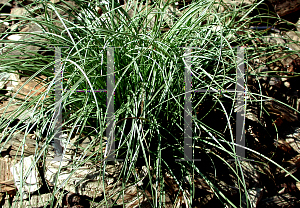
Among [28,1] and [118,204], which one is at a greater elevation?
[28,1]

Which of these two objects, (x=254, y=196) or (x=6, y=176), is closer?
(x=254, y=196)

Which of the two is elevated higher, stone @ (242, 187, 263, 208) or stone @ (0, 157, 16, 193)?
stone @ (0, 157, 16, 193)

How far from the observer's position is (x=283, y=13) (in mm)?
2123

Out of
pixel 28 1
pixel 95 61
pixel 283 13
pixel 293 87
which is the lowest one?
pixel 293 87

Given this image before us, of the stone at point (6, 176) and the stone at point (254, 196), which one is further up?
the stone at point (6, 176)

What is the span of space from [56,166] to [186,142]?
2.62 feet

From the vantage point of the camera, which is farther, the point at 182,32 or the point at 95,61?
the point at 182,32

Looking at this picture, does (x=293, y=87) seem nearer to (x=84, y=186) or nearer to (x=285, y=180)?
(x=285, y=180)

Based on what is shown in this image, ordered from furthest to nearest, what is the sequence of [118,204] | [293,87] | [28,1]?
[28,1]
[293,87]
[118,204]

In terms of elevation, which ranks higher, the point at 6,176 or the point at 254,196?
the point at 6,176

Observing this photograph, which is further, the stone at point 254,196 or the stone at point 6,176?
the stone at point 6,176

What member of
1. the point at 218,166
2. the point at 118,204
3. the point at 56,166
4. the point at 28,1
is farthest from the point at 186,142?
the point at 28,1

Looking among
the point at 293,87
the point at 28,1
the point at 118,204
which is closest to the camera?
the point at 118,204

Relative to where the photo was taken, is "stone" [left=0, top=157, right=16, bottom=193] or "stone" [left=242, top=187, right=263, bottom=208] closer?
"stone" [left=242, top=187, right=263, bottom=208]
